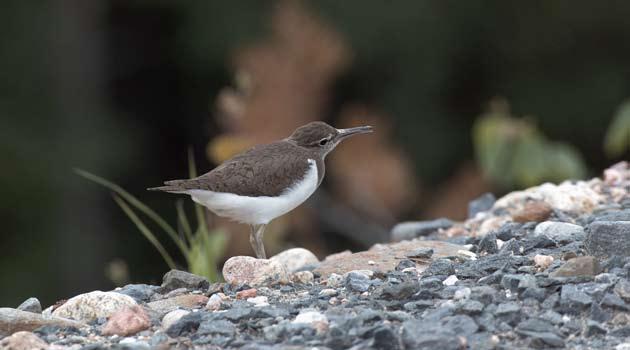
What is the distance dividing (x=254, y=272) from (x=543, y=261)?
106 centimetres

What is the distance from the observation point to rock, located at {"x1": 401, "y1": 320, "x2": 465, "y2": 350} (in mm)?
3123

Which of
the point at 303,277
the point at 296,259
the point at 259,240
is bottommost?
the point at 303,277

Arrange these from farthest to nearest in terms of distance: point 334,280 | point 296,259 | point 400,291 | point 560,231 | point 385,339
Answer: point 296,259 < point 560,231 < point 334,280 < point 400,291 < point 385,339

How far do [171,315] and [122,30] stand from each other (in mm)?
7162

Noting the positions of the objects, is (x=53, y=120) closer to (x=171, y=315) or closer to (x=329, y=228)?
(x=329, y=228)

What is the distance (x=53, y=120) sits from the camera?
9.62 metres

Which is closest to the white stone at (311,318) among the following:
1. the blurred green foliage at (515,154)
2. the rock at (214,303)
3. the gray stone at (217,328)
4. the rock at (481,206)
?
the gray stone at (217,328)

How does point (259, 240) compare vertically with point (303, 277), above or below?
above

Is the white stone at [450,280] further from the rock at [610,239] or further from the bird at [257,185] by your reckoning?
the bird at [257,185]

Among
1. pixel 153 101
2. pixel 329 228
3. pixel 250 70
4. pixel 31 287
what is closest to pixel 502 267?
pixel 250 70

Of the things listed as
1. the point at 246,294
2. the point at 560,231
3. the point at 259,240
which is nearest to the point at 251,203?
the point at 259,240

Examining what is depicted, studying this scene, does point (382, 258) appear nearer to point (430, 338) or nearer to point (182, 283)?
point (182, 283)

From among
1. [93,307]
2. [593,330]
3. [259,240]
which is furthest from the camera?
[259,240]

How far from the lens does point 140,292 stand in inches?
163
